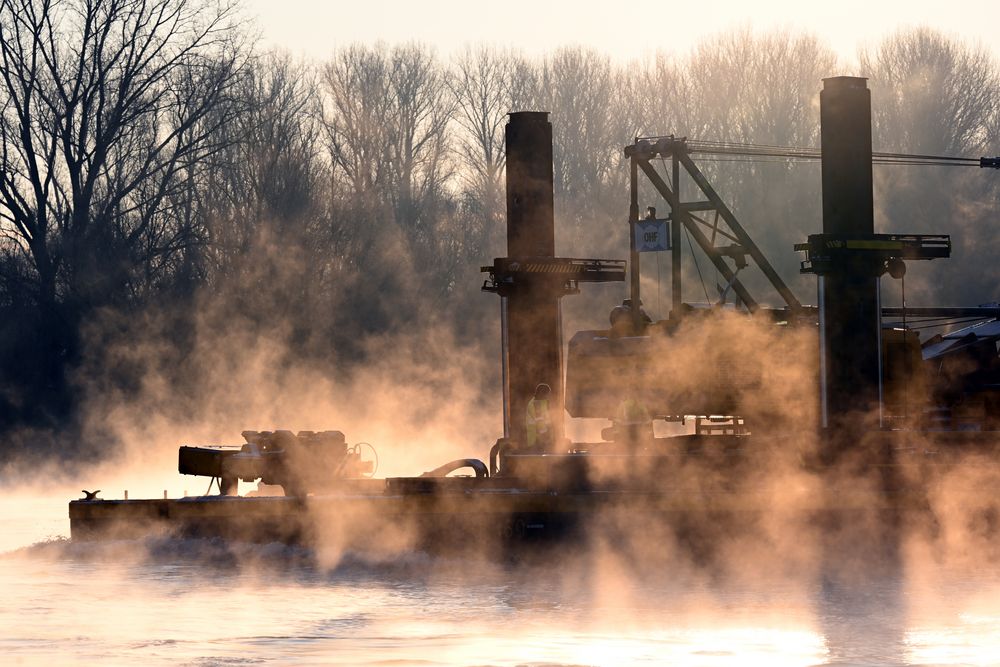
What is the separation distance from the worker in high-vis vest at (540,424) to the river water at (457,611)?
2.09 meters

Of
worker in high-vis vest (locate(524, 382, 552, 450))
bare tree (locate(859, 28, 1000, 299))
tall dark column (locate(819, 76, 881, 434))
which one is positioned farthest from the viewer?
bare tree (locate(859, 28, 1000, 299))

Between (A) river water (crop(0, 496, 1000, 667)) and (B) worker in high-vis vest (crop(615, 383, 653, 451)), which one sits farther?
(B) worker in high-vis vest (crop(615, 383, 653, 451))

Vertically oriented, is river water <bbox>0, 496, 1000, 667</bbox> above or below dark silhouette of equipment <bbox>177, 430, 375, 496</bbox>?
below

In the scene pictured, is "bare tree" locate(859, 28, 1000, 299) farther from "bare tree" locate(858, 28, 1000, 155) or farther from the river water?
the river water

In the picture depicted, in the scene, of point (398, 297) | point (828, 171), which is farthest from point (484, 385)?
point (828, 171)

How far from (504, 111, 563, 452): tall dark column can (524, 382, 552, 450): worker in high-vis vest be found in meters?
1.47

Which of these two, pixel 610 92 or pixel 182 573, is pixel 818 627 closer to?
pixel 182 573

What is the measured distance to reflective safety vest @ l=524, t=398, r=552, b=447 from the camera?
89.7 ft

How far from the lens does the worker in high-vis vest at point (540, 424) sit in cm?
2734

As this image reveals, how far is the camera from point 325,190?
62625mm

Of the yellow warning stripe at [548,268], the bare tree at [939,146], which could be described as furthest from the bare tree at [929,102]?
the yellow warning stripe at [548,268]

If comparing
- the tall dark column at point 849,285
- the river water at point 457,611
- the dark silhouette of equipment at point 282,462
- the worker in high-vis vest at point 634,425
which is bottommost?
the river water at point 457,611

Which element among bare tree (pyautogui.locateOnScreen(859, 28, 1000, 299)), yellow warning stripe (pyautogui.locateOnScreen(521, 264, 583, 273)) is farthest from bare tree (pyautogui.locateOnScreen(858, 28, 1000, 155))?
yellow warning stripe (pyautogui.locateOnScreen(521, 264, 583, 273))

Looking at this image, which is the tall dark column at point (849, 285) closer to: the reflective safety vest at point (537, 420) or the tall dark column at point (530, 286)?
the reflective safety vest at point (537, 420)
